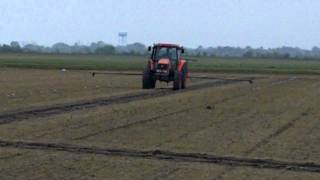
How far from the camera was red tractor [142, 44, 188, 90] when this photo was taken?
3122cm

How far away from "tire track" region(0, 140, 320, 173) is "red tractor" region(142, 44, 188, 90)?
18.8m

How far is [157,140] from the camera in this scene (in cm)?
1333

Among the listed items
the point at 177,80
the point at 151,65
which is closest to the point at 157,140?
the point at 177,80

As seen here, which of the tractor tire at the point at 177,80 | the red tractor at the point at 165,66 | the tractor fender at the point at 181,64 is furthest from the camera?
the tractor fender at the point at 181,64

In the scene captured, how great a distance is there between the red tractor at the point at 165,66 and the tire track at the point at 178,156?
1880cm

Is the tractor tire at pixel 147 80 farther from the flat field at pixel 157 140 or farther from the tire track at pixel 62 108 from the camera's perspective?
the flat field at pixel 157 140

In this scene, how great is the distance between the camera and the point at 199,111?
1953 centimetres

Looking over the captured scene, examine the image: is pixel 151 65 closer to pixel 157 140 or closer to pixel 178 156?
pixel 157 140

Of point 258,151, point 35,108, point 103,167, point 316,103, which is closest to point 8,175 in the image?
point 103,167

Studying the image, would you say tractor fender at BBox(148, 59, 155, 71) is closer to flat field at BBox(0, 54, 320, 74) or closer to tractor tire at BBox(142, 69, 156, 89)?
tractor tire at BBox(142, 69, 156, 89)

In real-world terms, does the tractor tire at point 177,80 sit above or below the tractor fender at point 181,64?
below

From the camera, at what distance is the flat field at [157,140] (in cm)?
1011

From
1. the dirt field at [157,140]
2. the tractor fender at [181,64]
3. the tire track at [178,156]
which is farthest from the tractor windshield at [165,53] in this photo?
the tire track at [178,156]

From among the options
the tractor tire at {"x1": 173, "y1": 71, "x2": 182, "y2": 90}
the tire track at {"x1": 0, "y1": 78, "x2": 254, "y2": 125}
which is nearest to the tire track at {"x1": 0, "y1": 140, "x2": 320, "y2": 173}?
the tire track at {"x1": 0, "y1": 78, "x2": 254, "y2": 125}
